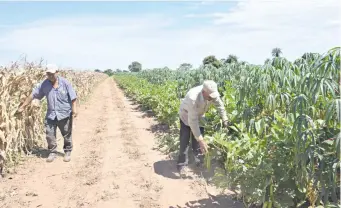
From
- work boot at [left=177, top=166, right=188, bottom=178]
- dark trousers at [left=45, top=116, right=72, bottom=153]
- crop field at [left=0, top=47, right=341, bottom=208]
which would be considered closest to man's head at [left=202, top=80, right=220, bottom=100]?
crop field at [left=0, top=47, right=341, bottom=208]

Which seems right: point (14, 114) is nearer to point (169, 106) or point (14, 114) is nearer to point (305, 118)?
point (169, 106)

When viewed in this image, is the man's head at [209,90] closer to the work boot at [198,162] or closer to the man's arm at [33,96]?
the work boot at [198,162]

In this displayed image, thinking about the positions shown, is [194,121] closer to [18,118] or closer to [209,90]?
[209,90]

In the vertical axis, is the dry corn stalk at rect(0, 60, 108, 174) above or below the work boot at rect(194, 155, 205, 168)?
above

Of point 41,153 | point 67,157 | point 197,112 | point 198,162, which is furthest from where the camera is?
point 41,153

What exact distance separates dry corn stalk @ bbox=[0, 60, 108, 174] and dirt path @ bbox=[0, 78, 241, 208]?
0.35 meters

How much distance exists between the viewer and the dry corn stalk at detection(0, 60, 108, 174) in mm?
5680

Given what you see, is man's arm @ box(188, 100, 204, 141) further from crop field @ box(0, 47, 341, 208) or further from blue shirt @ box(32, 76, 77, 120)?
blue shirt @ box(32, 76, 77, 120)

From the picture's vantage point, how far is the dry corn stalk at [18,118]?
5680 mm

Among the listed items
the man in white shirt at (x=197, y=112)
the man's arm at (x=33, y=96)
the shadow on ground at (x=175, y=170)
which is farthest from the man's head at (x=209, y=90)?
the man's arm at (x=33, y=96)

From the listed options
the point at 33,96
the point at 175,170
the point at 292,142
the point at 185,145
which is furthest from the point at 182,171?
the point at 33,96

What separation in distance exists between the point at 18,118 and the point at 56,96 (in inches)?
30.1

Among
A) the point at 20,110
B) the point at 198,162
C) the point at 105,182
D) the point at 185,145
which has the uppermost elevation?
the point at 20,110

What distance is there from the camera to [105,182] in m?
5.28
